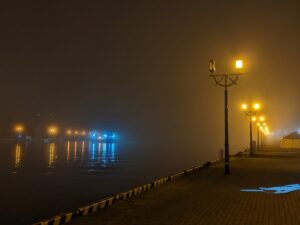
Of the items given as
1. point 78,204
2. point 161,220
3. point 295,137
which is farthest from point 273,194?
point 295,137

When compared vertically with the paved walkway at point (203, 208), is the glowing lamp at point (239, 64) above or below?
above

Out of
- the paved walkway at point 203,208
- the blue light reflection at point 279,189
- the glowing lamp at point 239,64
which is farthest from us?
the glowing lamp at point 239,64

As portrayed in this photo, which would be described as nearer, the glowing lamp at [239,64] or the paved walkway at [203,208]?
the paved walkway at [203,208]

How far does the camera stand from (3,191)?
35281mm

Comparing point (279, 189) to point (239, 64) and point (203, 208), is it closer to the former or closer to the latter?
point (203, 208)

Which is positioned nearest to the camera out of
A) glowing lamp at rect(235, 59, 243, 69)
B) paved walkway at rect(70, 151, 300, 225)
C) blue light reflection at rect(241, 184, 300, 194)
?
paved walkway at rect(70, 151, 300, 225)

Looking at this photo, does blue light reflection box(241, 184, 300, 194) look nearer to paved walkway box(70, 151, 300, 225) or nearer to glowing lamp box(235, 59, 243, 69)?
paved walkway box(70, 151, 300, 225)

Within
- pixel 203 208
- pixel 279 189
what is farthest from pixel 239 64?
pixel 203 208

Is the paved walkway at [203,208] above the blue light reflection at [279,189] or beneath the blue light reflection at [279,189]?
beneath

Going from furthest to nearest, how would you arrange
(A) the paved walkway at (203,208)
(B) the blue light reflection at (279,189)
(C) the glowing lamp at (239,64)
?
1. (C) the glowing lamp at (239,64)
2. (B) the blue light reflection at (279,189)
3. (A) the paved walkway at (203,208)

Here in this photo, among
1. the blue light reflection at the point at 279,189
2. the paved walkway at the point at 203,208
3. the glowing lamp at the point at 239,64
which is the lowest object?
the paved walkway at the point at 203,208

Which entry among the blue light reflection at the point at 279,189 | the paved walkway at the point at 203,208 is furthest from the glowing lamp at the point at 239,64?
the paved walkway at the point at 203,208

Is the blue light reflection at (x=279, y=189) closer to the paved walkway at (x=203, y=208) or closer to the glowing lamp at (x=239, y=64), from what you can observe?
the paved walkway at (x=203, y=208)

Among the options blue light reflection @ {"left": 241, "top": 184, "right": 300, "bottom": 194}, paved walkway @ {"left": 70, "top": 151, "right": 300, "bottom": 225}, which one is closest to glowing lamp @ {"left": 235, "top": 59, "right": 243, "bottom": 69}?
blue light reflection @ {"left": 241, "top": 184, "right": 300, "bottom": 194}
